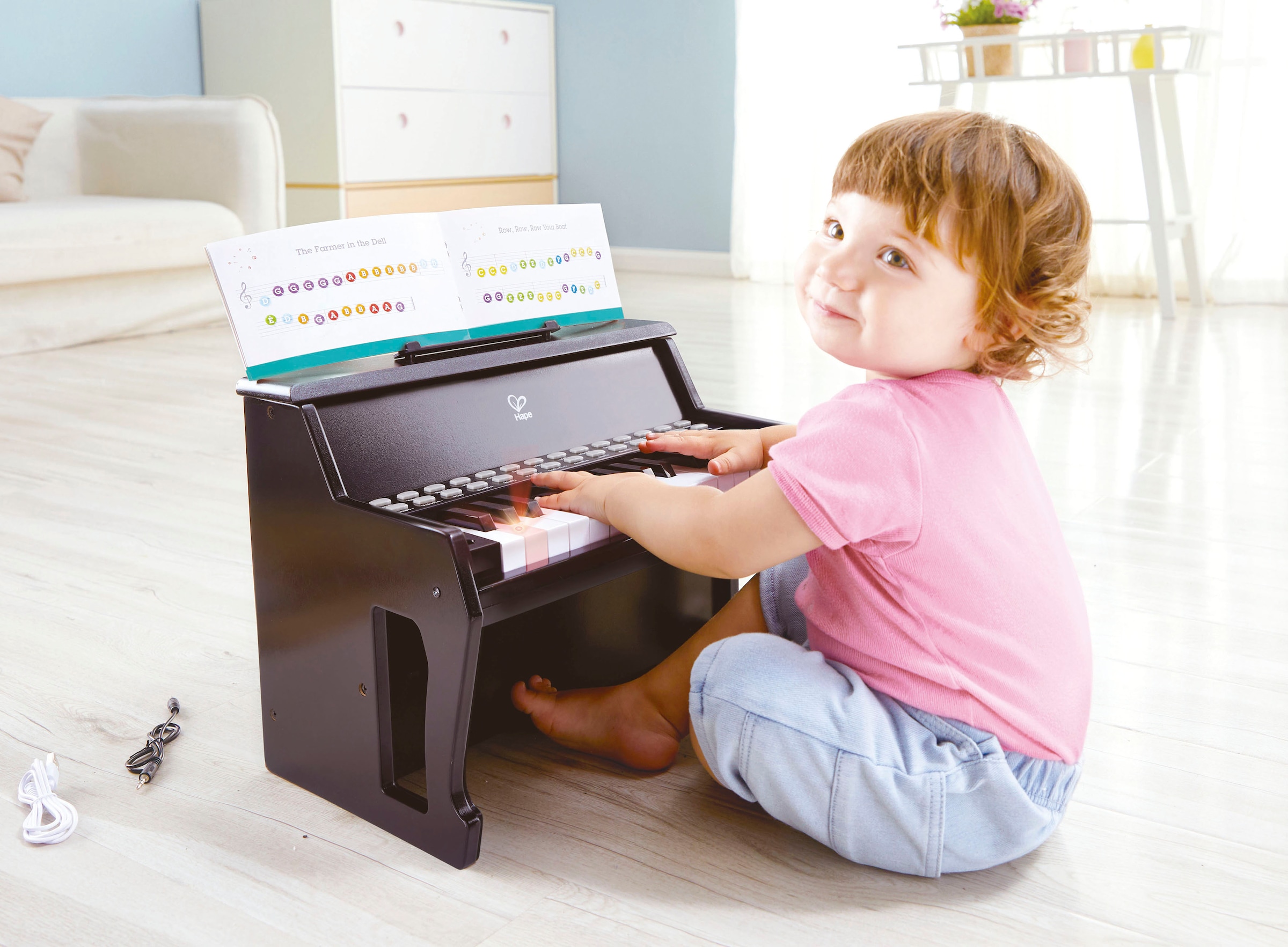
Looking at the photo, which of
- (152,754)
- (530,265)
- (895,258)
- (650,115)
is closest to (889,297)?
(895,258)

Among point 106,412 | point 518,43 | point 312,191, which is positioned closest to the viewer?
point 106,412

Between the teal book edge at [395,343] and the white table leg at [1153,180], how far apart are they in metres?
2.94

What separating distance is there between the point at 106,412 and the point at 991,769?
222 centimetres

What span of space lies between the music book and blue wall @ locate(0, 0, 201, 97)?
3.53 m

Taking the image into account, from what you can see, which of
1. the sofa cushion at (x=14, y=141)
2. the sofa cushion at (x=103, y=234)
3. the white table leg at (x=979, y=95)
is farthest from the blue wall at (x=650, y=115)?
the sofa cushion at (x=14, y=141)

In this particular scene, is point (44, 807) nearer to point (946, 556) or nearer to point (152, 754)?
point (152, 754)

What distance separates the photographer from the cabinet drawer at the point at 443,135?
4.51 metres

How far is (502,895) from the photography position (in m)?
0.93

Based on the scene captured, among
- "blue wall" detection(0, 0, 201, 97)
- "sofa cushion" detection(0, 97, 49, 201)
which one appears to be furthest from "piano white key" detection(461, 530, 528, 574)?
"blue wall" detection(0, 0, 201, 97)

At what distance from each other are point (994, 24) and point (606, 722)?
10.5 ft

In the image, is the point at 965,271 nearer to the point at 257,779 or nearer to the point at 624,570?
the point at 624,570

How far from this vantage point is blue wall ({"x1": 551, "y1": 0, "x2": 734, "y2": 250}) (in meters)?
4.82

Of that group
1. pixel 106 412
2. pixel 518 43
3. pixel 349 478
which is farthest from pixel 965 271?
pixel 518 43

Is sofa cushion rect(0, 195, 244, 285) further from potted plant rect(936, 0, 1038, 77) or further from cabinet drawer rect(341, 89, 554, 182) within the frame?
potted plant rect(936, 0, 1038, 77)
